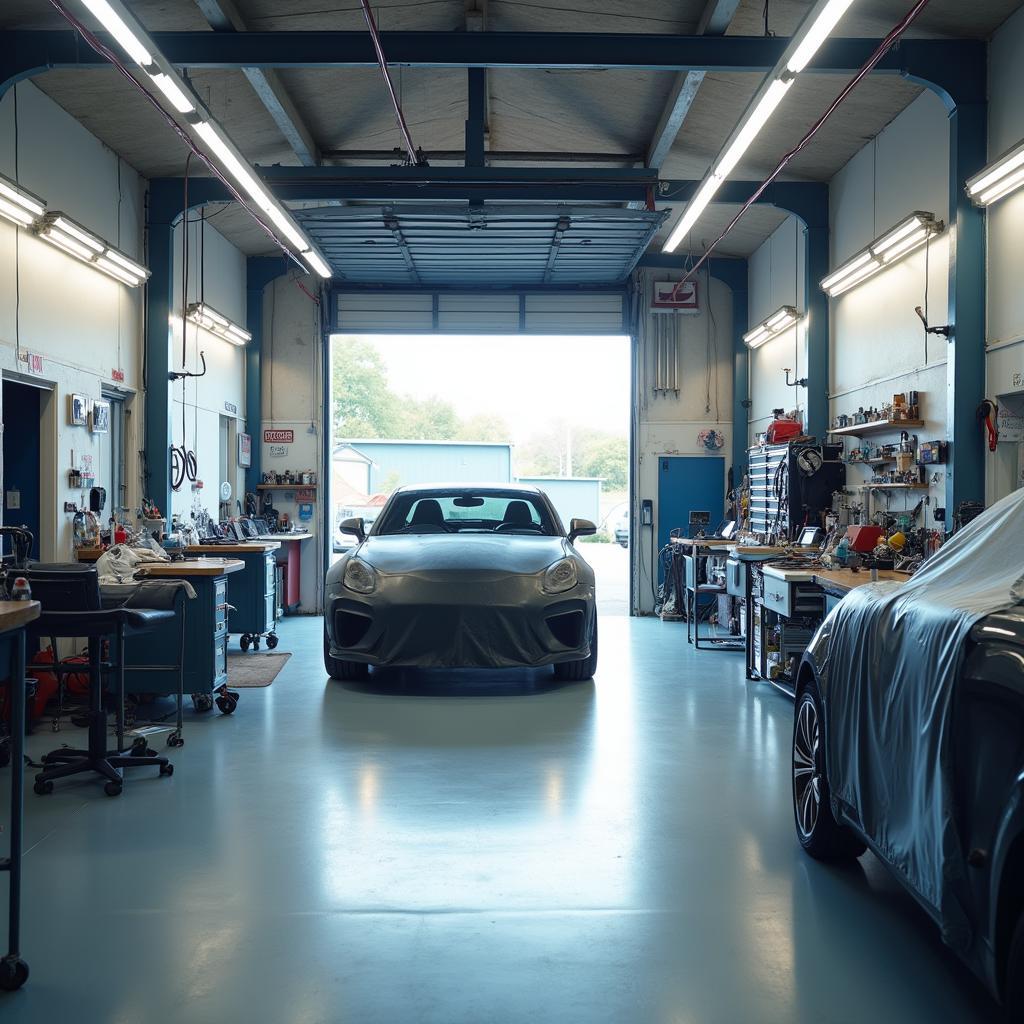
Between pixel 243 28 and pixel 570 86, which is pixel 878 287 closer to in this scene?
pixel 570 86

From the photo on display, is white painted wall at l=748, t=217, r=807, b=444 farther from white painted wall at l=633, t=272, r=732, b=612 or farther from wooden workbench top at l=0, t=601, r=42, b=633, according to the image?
wooden workbench top at l=0, t=601, r=42, b=633

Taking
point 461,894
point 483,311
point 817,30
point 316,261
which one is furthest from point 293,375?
point 461,894

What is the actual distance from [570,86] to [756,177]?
8.08 feet

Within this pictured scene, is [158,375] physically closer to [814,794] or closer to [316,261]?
[316,261]

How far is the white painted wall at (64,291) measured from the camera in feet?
22.0

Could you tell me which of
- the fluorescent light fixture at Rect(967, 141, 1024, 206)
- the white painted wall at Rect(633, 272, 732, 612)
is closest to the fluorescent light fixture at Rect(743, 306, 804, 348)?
the white painted wall at Rect(633, 272, 732, 612)

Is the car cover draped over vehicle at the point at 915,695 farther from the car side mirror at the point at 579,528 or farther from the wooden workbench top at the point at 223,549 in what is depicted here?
the wooden workbench top at the point at 223,549

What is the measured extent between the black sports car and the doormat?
2.18 feet

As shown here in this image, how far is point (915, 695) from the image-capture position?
2498mm

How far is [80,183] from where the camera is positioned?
784 cm

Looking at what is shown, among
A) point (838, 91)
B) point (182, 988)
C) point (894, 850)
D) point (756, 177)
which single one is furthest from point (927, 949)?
point (756, 177)

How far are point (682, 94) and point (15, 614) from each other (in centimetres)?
647

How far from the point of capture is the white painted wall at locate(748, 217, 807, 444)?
34.2ft

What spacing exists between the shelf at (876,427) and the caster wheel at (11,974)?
22.0 ft
